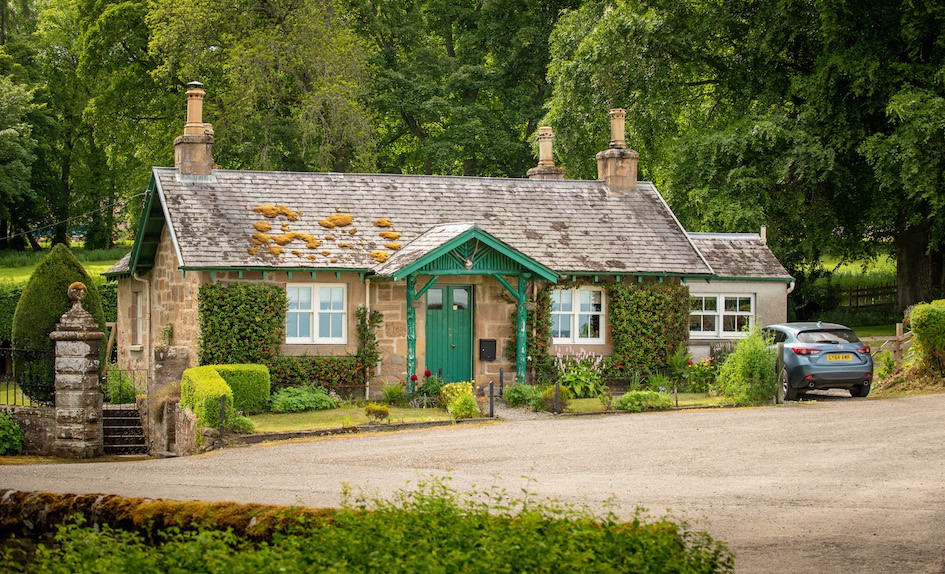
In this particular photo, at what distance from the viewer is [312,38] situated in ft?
140

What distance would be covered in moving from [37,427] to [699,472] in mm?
12809

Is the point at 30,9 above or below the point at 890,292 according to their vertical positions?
above

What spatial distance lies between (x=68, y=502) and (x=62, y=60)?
49893 mm

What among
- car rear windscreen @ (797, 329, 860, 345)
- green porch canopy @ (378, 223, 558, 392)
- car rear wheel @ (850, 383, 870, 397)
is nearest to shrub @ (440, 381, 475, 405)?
green porch canopy @ (378, 223, 558, 392)

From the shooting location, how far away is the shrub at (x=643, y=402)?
949 inches

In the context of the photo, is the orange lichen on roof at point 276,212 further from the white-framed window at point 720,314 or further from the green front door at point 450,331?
the white-framed window at point 720,314

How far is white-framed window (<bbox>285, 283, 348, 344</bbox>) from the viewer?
26.6 metres

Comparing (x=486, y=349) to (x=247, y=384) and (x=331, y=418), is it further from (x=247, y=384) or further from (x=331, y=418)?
(x=247, y=384)

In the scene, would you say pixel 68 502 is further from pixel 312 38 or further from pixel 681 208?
pixel 312 38

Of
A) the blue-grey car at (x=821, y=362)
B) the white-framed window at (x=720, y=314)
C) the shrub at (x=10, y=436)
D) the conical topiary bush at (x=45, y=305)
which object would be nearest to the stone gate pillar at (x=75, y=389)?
the shrub at (x=10, y=436)

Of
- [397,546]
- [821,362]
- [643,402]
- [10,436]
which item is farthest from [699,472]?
[10,436]

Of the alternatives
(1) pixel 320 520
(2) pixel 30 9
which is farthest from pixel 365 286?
(2) pixel 30 9

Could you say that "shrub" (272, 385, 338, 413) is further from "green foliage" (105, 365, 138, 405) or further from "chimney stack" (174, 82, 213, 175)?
"chimney stack" (174, 82, 213, 175)

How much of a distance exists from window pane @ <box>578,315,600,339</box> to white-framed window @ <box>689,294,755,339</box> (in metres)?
2.85
